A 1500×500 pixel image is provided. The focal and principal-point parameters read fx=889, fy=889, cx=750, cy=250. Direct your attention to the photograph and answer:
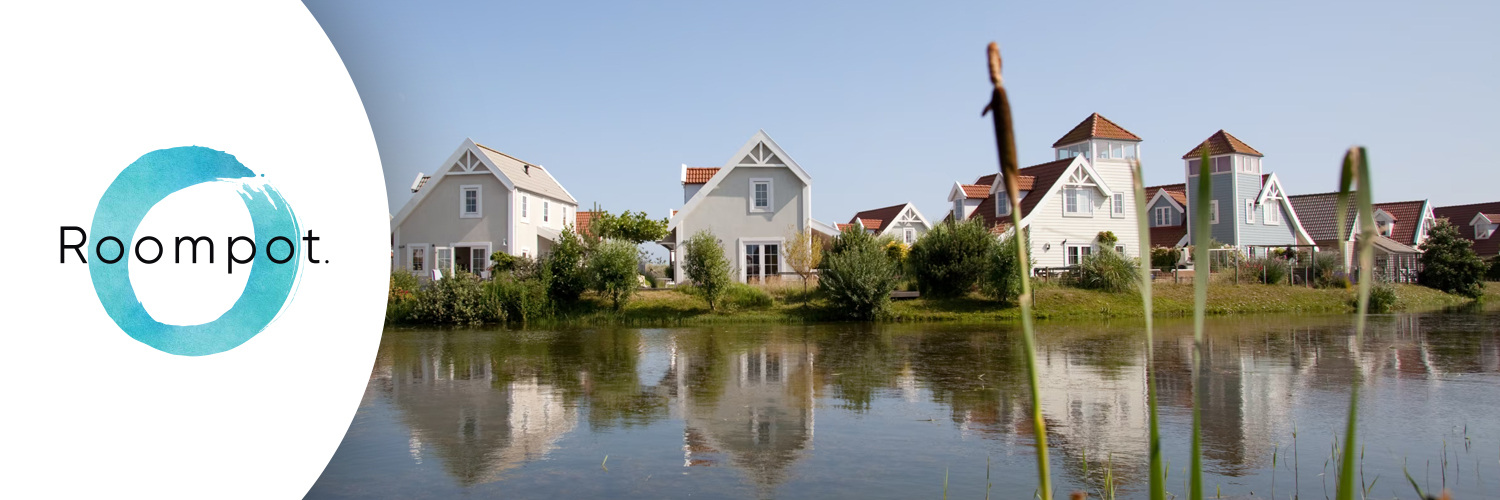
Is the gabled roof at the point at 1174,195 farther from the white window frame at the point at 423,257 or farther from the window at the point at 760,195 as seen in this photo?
the white window frame at the point at 423,257

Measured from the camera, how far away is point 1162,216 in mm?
45500

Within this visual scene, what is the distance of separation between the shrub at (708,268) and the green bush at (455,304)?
6.05 metres

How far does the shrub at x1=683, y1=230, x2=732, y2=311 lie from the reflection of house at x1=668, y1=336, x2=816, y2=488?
35.4 feet

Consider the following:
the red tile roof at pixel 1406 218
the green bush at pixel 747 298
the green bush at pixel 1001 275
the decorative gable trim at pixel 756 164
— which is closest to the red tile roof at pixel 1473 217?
the red tile roof at pixel 1406 218

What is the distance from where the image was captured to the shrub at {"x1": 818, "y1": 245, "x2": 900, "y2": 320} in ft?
87.5

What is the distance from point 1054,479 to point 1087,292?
82.0 feet

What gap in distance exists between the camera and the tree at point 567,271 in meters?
28.3

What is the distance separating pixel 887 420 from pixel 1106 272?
78.0ft

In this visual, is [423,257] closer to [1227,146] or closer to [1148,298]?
[1148,298]

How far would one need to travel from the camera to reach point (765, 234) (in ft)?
108

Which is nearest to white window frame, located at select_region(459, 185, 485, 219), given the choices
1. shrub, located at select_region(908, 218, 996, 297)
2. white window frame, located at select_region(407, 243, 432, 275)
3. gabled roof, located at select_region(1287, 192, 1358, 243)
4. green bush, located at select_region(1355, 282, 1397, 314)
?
white window frame, located at select_region(407, 243, 432, 275)

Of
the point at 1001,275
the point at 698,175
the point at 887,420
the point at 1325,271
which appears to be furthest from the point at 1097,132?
the point at 887,420

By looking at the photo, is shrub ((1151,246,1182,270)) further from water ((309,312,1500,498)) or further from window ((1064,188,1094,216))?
water ((309,312,1500,498))

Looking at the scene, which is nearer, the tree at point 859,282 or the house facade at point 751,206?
the tree at point 859,282
